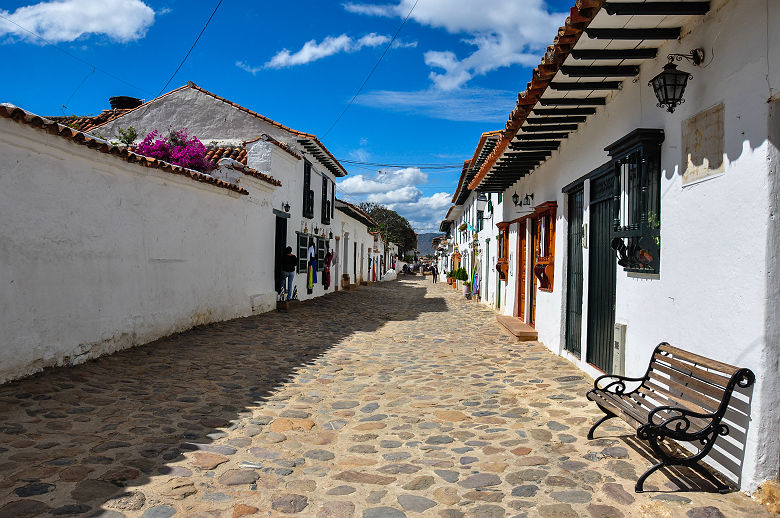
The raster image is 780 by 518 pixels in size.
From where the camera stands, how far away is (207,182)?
9.72 metres

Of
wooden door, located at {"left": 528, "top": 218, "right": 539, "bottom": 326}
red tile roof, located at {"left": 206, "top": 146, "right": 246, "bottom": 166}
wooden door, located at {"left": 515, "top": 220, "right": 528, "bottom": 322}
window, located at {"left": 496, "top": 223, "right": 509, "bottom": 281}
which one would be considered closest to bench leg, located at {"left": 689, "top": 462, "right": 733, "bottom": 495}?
wooden door, located at {"left": 528, "top": 218, "right": 539, "bottom": 326}

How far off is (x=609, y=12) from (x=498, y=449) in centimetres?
325

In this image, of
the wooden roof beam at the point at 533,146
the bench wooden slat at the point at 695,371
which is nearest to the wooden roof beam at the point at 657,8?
the bench wooden slat at the point at 695,371

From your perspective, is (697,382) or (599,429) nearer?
(697,382)

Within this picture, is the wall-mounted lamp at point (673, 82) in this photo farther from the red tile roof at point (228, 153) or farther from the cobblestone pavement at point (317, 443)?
the red tile roof at point (228, 153)

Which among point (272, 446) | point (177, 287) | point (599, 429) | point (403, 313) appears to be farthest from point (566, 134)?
point (403, 313)

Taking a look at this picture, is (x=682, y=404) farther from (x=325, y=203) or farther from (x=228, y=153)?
(x=325, y=203)

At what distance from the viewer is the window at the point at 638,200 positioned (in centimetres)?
443

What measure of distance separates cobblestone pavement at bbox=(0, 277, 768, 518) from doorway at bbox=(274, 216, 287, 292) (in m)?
6.91

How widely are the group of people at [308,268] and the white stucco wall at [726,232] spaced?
34.8 ft

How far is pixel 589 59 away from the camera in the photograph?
4.59m

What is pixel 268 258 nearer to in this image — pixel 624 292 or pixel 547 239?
pixel 547 239

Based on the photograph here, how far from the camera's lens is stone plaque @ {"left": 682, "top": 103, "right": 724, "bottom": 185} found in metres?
3.51

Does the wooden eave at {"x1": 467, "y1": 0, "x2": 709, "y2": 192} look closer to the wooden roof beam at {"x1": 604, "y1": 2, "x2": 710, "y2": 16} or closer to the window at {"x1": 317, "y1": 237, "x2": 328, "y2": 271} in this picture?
the wooden roof beam at {"x1": 604, "y1": 2, "x2": 710, "y2": 16}
